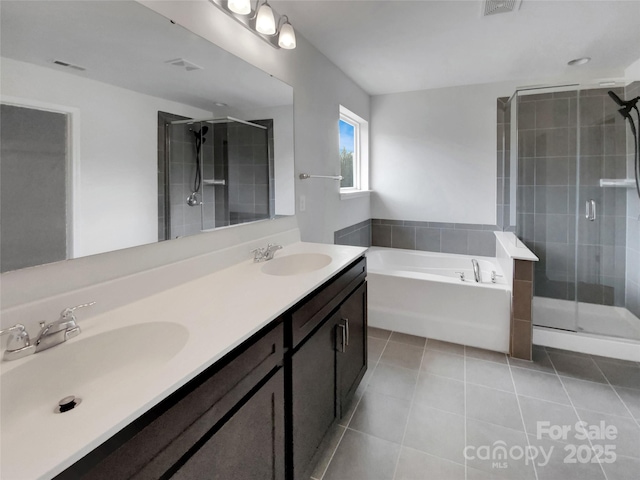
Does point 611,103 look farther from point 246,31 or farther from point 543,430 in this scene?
point 246,31

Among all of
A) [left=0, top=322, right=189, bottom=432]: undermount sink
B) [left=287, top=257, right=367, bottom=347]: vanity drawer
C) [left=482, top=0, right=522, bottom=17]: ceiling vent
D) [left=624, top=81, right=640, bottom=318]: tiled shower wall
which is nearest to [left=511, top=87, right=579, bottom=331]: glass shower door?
[left=624, top=81, right=640, bottom=318]: tiled shower wall

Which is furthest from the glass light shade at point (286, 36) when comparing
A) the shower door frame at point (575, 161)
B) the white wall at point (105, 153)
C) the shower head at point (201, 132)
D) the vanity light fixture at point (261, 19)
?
the shower door frame at point (575, 161)

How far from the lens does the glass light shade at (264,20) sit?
1620mm

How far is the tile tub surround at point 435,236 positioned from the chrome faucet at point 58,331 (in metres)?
3.37

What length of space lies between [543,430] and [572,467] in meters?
0.22

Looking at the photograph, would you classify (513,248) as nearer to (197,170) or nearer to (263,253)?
(263,253)

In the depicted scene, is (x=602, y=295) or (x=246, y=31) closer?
A: (x=246, y=31)

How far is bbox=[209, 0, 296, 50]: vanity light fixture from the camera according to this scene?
4.91ft

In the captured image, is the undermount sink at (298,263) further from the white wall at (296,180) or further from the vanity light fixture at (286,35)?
the vanity light fixture at (286,35)

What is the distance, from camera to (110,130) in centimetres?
108

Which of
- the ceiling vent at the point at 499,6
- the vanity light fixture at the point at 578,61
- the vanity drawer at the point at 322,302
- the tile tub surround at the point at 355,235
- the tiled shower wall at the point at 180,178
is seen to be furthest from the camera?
the tile tub surround at the point at 355,235

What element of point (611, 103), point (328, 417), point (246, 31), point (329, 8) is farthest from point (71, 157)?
point (611, 103)

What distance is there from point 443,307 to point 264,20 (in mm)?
2296

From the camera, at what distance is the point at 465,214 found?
3527mm
